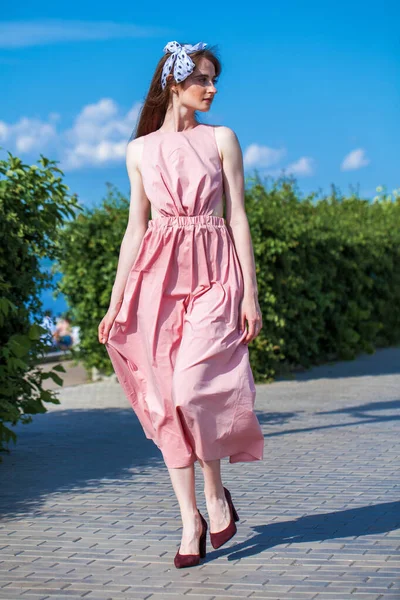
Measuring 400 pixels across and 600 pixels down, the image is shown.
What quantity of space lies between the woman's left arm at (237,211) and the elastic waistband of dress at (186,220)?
7cm

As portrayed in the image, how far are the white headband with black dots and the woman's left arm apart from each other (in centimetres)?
28

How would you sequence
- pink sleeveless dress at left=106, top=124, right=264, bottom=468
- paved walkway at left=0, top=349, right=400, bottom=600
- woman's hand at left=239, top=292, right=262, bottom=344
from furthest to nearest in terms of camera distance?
woman's hand at left=239, top=292, right=262, bottom=344, pink sleeveless dress at left=106, top=124, right=264, bottom=468, paved walkway at left=0, top=349, right=400, bottom=600

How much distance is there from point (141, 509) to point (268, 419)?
3.61 meters

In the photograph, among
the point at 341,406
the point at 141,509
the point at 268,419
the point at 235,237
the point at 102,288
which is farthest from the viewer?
the point at 102,288

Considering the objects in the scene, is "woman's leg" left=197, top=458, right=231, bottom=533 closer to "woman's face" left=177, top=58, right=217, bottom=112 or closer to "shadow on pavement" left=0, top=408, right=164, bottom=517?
"shadow on pavement" left=0, top=408, right=164, bottom=517

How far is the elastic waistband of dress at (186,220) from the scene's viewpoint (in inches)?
167

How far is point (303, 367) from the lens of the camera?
13156 mm

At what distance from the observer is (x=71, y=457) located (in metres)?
6.95

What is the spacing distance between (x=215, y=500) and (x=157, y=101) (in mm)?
1769

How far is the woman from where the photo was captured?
409cm

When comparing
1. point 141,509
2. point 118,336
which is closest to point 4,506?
point 141,509

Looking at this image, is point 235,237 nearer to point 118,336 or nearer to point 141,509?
point 118,336

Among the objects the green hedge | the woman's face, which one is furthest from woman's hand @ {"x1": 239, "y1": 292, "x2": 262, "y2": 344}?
the green hedge

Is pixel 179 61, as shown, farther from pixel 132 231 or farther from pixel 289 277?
pixel 289 277
